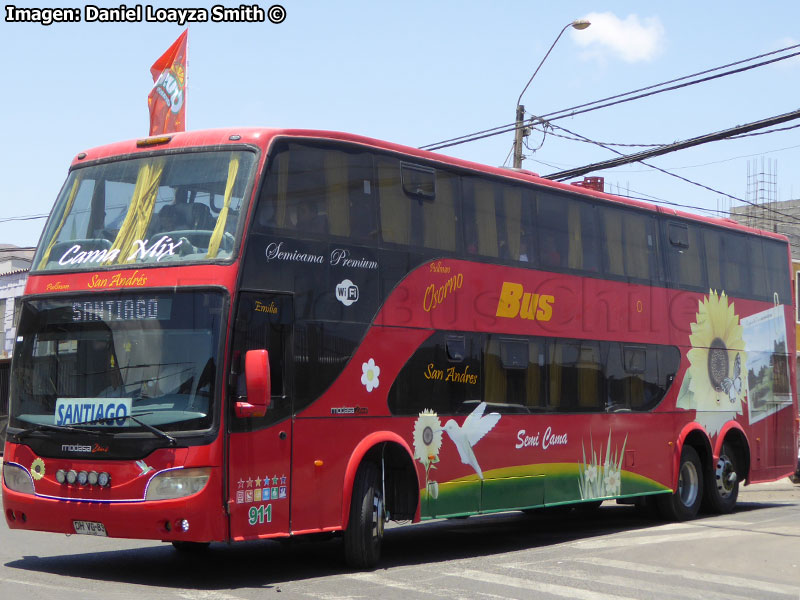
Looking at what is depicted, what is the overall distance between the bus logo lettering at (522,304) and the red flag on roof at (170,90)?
1360 cm

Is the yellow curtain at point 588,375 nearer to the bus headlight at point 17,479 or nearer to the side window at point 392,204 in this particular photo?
the side window at point 392,204

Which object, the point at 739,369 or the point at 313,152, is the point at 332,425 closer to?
the point at 313,152

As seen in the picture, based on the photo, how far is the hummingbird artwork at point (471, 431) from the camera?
1304cm

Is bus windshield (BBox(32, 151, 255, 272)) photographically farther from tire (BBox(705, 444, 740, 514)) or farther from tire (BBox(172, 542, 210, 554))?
tire (BBox(705, 444, 740, 514))

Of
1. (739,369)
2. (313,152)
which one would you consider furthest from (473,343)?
(739,369)

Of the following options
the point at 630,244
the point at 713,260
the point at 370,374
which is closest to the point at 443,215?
the point at 370,374

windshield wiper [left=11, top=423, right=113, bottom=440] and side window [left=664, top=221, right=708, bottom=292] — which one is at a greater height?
side window [left=664, top=221, right=708, bottom=292]

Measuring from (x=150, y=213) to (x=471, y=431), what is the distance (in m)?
4.71

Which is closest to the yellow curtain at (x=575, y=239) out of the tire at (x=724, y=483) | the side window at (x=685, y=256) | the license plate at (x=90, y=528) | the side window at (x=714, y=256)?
the side window at (x=685, y=256)

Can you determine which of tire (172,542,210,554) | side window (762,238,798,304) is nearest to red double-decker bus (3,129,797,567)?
tire (172,542,210,554)

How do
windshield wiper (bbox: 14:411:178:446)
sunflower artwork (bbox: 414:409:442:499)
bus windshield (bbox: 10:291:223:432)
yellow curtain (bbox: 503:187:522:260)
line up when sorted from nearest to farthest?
windshield wiper (bbox: 14:411:178:446) → bus windshield (bbox: 10:291:223:432) → sunflower artwork (bbox: 414:409:442:499) → yellow curtain (bbox: 503:187:522:260)

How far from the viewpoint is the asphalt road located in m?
10.1

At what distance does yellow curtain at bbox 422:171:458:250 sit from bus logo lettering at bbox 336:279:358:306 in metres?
1.43

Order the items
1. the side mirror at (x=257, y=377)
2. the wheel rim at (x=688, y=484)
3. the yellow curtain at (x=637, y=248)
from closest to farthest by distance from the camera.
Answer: the side mirror at (x=257, y=377) < the yellow curtain at (x=637, y=248) < the wheel rim at (x=688, y=484)
